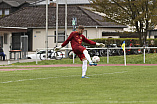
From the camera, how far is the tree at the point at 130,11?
33625 millimetres

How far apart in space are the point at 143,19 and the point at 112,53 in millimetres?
3616

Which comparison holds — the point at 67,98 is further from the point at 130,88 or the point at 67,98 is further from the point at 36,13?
the point at 36,13

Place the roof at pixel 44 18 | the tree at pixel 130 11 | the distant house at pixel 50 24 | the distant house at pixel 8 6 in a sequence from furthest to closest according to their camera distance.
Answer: the distant house at pixel 8 6
the roof at pixel 44 18
the distant house at pixel 50 24
the tree at pixel 130 11

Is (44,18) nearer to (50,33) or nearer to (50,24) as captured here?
(50,24)

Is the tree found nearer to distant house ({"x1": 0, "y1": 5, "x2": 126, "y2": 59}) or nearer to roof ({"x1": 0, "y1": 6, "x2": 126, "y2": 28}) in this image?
distant house ({"x1": 0, "y1": 5, "x2": 126, "y2": 59})

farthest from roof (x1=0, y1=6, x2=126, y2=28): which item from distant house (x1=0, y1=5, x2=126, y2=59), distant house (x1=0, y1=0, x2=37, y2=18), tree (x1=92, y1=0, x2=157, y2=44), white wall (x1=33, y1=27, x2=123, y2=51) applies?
tree (x1=92, y1=0, x2=157, y2=44)

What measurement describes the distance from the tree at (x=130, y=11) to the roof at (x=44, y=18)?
62.9ft

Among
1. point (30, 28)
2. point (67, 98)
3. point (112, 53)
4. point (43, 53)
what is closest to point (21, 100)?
point (67, 98)

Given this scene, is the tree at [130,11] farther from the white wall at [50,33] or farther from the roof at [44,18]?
the roof at [44,18]

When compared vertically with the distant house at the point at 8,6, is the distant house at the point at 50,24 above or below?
below

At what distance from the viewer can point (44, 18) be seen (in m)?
57.3

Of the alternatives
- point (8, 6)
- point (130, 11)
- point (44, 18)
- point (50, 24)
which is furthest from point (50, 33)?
point (8, 6)

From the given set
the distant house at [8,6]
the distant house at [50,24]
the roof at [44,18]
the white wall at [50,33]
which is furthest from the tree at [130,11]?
the distant house at [8,6]

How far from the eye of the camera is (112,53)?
34.2m
